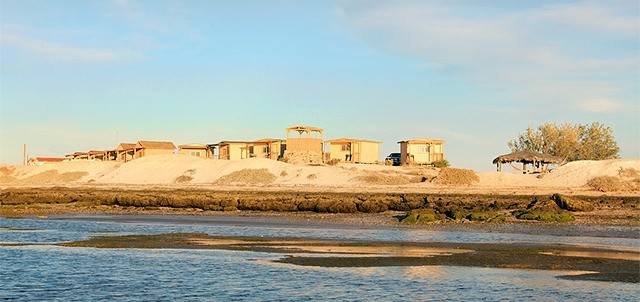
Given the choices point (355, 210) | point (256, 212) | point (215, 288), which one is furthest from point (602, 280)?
point (256, 212)

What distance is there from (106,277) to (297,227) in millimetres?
16462

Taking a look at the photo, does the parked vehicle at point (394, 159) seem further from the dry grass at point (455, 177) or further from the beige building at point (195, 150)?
the dry grass at point (455, 177)

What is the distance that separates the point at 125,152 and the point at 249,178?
137 feet

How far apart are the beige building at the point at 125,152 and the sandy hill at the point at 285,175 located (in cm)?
1037

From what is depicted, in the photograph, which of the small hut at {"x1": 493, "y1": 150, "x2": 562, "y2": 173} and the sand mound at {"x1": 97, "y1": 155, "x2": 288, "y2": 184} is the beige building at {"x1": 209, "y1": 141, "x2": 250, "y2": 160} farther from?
the small hut at {"x1": 493, "y1": 150, "x2": 562, "y2": 173}

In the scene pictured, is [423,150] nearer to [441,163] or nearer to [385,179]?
[441,163]

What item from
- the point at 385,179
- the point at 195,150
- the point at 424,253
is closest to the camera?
the point at 424,253

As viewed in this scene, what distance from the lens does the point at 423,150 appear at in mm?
93688

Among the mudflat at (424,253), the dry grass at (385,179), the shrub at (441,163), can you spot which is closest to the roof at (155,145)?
the shrub at (441,163)

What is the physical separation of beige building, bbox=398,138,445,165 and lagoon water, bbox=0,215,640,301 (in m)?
62.7

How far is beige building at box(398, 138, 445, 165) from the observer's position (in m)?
93.2

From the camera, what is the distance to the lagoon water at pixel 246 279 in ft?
58.7

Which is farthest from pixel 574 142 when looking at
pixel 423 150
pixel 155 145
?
pixel 155 145

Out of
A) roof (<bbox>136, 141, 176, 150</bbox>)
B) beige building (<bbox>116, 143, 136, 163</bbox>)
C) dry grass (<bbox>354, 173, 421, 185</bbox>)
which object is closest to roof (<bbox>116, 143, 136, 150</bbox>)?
beige building (<bbox>116, 143, 136, 163</bbox>)
